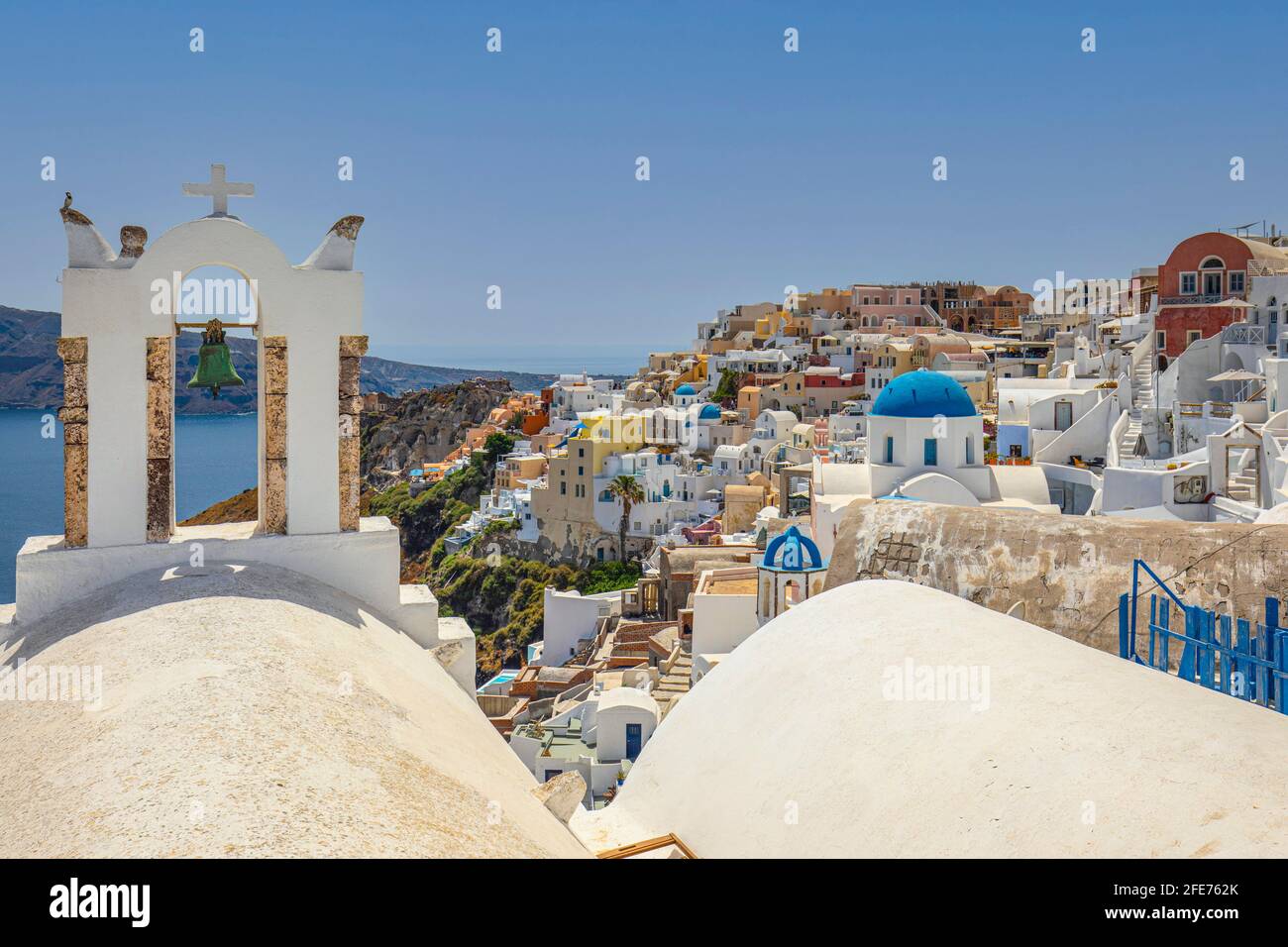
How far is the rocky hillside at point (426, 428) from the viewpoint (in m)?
85.2

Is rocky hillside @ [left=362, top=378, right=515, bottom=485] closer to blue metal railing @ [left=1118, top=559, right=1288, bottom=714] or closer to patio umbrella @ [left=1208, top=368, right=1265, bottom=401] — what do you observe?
patio umbrella @ [left=1208, top=368, right=1265, bottom=401]

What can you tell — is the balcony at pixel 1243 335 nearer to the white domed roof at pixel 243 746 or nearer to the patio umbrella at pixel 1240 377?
the patio umbrella at pixel 1240 377

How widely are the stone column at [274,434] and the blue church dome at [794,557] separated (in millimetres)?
11028

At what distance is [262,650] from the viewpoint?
4.16 metres

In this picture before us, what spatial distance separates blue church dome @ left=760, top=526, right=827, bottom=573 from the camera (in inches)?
635

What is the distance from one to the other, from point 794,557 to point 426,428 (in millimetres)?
72776

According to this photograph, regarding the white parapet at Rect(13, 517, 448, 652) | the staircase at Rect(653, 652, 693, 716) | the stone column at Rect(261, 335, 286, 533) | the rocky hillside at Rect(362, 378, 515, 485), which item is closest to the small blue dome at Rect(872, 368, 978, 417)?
the staircase at Rect(653, 652, 693, 716)

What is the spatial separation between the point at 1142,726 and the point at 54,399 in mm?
90697

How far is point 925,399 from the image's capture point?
2283 centimetres

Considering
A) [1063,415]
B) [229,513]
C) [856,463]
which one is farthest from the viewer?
[1063,415]

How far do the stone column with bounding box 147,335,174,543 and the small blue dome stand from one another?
18.7 m

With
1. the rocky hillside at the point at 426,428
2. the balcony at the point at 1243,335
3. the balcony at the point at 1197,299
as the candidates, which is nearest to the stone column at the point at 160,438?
the balcony at the point at 1243,335

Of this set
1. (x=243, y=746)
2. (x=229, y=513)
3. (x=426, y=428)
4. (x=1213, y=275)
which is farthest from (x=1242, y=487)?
(x=426, y=428)

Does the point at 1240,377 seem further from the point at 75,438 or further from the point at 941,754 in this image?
the point at 75,438
